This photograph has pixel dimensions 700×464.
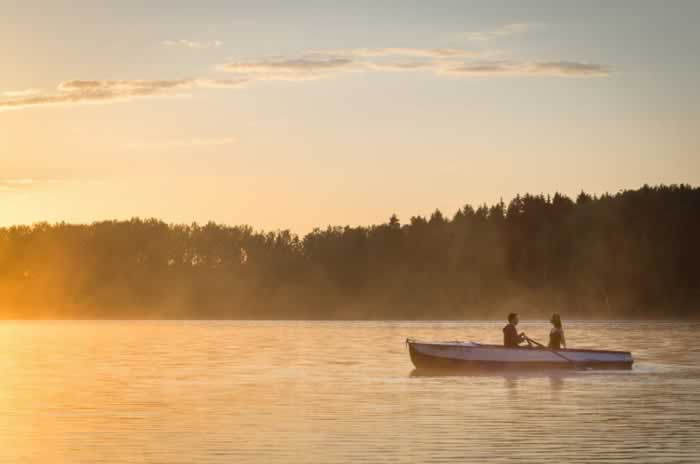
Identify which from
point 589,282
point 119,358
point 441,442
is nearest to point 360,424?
point 441,442

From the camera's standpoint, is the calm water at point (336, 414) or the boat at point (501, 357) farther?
the boat at point (501, 357)

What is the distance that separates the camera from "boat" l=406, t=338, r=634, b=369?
5278 centimetres

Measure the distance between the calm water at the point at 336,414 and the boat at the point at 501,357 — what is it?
69 centimetres

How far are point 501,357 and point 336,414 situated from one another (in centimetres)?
1895

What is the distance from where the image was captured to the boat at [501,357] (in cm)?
5278

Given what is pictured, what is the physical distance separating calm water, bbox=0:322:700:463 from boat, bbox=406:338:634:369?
689 millimetres

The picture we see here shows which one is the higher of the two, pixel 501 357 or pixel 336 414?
pixel 501 357

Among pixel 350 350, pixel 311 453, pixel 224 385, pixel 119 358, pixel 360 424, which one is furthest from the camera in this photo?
pixel 350 350

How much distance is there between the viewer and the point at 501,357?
173 ft

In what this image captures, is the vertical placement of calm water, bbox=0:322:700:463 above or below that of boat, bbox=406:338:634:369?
below

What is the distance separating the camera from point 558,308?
184 meters

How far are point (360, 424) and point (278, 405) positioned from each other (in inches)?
248

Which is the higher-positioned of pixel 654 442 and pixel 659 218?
pixel 659 218

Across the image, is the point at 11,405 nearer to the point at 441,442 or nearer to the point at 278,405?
the point at 278,405
